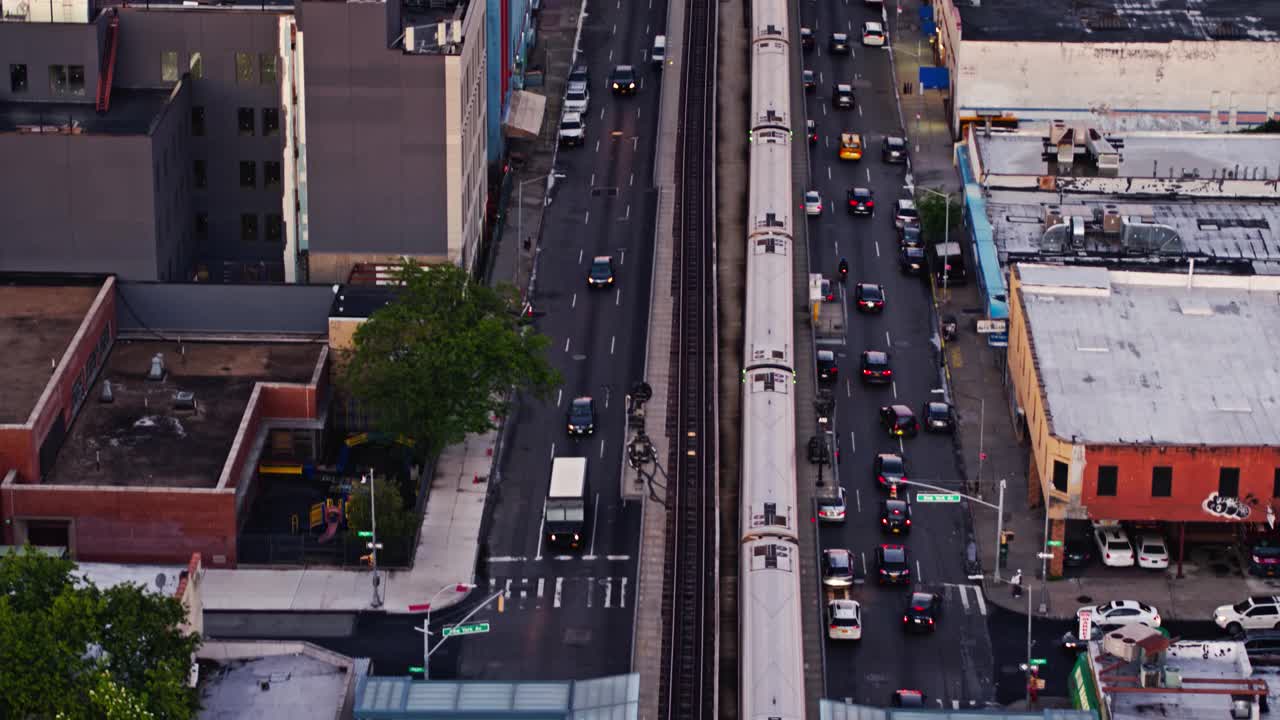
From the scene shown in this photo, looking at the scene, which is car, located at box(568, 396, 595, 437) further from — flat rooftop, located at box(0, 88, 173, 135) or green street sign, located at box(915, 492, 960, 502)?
flat rooftop, located at box(0, 88, 173, 135)

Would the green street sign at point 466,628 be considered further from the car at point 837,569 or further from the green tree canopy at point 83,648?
the car at point 837,569

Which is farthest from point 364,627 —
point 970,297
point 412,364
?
point 970,297

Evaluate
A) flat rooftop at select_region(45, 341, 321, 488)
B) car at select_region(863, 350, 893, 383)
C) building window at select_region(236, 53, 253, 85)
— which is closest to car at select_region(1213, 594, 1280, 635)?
car at select_region(863, 350, 893, 383)

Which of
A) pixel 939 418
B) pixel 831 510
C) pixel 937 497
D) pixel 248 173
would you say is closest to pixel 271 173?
pixel 248 173

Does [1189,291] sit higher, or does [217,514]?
[1189,291]

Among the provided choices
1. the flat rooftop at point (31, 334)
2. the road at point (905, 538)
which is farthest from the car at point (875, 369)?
the flat rooftop at point (31, 334)

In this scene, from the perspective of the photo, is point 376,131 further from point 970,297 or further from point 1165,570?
point 1165,570

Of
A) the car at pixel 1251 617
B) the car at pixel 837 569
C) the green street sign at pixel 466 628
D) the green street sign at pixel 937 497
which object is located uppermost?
the green street sign at pixel 937 497
